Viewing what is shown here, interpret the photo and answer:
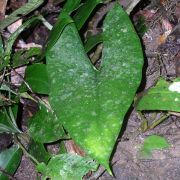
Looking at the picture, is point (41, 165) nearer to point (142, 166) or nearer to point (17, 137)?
point (17, 137)

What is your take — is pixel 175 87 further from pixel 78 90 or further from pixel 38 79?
pixel 38 79

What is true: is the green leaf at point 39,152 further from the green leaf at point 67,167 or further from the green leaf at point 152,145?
the green leaf at point 152,145

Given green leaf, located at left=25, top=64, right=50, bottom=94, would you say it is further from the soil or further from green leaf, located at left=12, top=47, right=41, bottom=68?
the soil

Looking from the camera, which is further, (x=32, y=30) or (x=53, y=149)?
(x=32, y=30)

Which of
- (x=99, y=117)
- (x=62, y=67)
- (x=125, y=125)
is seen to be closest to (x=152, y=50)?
(x=125, y=125)

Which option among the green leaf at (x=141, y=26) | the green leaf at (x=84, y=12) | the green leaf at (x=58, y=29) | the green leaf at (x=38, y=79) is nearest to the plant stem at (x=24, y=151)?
the green leaf at (x=38, y=79)

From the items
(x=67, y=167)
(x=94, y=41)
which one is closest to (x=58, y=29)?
(x=94, y=41)

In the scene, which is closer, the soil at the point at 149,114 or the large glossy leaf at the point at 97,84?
the large glossy leaf at the point at 97,84
